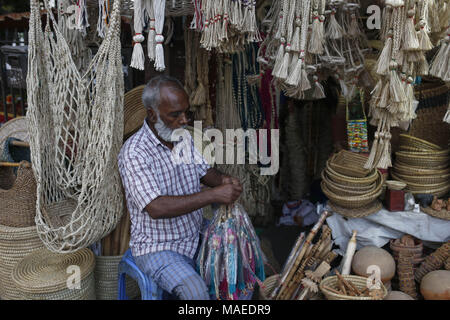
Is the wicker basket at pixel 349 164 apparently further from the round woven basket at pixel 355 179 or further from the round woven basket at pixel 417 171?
the round woven basket at pixel 417 171

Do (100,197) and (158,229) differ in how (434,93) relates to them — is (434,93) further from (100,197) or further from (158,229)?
(100,197)

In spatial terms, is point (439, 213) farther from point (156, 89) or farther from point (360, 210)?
point (156, 89)

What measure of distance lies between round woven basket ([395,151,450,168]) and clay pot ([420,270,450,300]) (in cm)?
71

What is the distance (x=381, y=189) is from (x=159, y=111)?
1.56m

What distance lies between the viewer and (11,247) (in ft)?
8.04

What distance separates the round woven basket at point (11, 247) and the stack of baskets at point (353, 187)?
6.51 feet

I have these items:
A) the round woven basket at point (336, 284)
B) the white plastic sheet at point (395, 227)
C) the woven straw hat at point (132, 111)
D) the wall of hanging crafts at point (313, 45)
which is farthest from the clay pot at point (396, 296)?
the woven straw hat at point (132, 111)

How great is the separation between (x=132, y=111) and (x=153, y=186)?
3.60 feet

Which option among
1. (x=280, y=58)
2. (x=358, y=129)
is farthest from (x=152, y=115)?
(x=358, y=129)

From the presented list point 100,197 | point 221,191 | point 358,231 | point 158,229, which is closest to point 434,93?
point 358,231

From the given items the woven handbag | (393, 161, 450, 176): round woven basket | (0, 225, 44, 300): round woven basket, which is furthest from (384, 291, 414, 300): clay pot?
(0, 225, 44, 300): round woven basket

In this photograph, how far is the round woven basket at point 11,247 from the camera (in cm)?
243

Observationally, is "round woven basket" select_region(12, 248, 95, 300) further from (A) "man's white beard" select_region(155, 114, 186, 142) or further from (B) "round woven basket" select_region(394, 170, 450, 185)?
(B) "round woven basket" select_region(394, 170, 450, 185)

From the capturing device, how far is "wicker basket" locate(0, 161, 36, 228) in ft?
8.00
